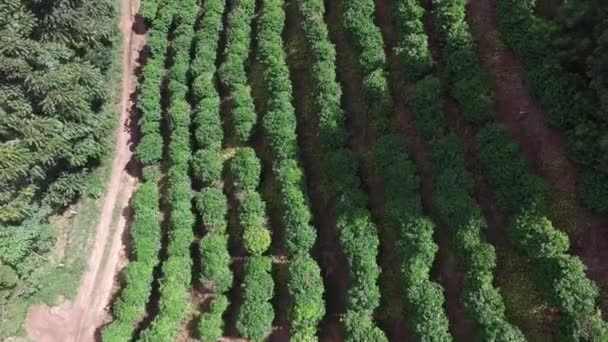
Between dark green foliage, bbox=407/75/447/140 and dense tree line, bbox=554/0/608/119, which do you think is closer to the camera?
dense tree line, bbox=554/0/608/119

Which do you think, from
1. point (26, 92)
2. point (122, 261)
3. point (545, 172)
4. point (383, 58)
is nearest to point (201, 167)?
point (122, 261)

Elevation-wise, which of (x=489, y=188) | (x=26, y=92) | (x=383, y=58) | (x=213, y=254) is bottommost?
(x=213, y=254)

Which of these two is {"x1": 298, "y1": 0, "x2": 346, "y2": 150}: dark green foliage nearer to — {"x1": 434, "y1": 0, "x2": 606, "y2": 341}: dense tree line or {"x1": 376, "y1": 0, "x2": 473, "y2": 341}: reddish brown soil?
{"x1": 376, "y1": 0, "x2": 473, "y2": 341}: reddish brown soil

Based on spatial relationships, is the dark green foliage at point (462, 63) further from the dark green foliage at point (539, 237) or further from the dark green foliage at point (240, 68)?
the dark green foliage at point (240, 68)

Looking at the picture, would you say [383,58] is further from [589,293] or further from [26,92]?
Result: [26,92]

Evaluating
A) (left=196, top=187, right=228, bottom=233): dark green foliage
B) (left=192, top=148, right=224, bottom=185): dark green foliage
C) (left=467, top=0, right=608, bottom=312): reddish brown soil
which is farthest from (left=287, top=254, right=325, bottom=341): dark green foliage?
(left=467, top=0, right=608, bottom=312): reddish brown soil

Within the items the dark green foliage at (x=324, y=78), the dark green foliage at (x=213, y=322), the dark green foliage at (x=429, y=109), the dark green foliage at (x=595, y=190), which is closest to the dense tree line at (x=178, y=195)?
the dark green foliage at (x=213, y=322)

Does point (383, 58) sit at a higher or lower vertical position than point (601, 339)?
higher
